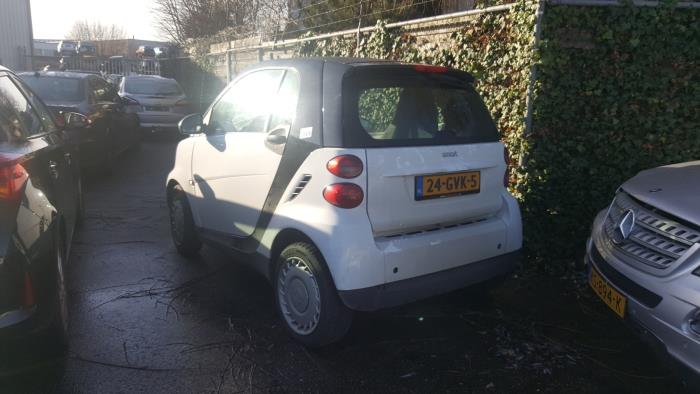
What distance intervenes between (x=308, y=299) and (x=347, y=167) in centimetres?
89

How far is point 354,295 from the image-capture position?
10.5ft

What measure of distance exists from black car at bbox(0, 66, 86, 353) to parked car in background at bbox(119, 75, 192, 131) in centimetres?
987

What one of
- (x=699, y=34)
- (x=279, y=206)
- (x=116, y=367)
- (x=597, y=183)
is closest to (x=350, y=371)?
(x=279, y=206)

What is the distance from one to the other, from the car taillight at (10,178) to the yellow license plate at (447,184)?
211cm

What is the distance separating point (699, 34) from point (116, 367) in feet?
16.5

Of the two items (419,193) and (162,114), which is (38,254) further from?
(162,114)

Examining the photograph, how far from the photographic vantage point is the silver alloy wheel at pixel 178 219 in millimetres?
5160

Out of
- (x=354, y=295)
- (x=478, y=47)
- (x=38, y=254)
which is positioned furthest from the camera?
(x=478, y=47)

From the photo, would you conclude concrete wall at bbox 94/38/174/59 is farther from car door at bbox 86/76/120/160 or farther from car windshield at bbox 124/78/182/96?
car door at bbox 86/76/120/160

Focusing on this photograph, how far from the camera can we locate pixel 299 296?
11.7ft

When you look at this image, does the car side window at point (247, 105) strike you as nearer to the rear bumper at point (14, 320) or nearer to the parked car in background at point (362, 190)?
the parked car in background at point (362, 190)

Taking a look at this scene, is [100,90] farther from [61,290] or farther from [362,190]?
[362,190]

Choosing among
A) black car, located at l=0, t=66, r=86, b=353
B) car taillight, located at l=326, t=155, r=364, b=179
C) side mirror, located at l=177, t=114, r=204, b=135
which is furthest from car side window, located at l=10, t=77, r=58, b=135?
car taillight, located at l=326, t=155, r=364, b=179

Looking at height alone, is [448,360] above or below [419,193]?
below
